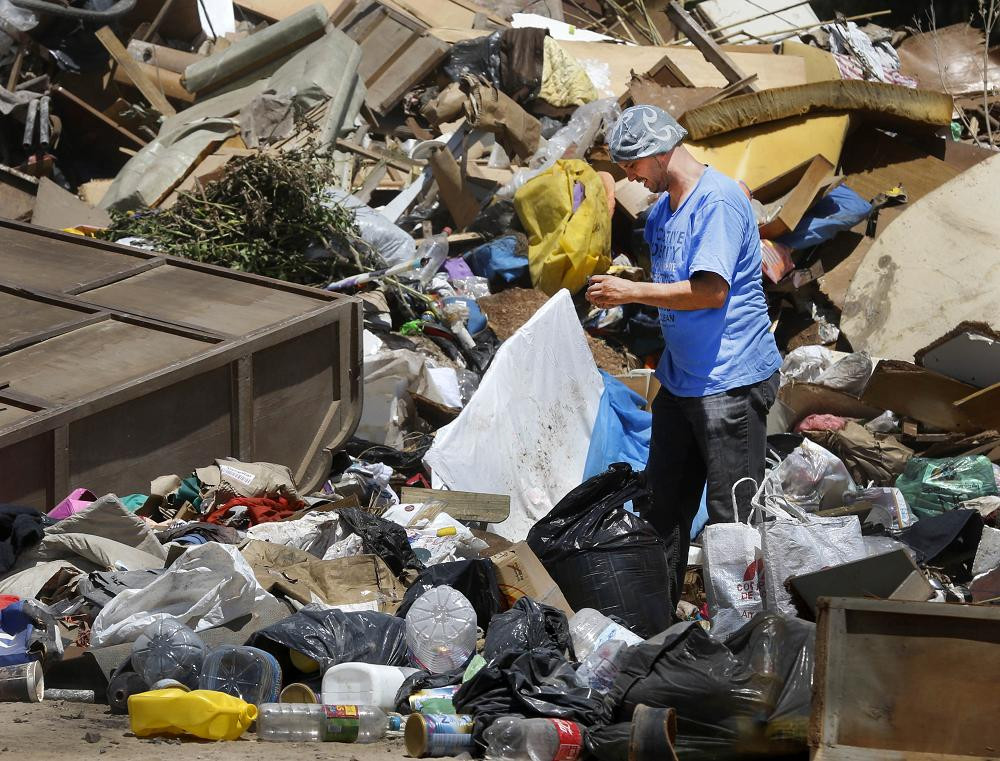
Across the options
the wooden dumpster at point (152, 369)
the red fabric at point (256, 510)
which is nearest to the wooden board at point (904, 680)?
the red fabric at point (256, 510)

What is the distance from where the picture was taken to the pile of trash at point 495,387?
3.08 m

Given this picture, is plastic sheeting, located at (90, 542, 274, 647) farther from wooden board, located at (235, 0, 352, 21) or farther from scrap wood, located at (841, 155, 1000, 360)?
wooden board, located at (235, 0, 352, 21)

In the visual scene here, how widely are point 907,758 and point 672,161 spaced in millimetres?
2050

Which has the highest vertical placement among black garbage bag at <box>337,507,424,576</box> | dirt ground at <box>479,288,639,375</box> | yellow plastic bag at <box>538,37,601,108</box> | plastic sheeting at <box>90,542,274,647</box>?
Answer: yellow plastic bag at <box>538,37,601,108</box>

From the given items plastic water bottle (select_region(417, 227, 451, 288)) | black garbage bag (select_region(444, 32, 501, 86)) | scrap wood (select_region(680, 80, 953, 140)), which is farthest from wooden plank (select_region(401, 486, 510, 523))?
black garbage bag (select_region(444, 32, 501, 86))

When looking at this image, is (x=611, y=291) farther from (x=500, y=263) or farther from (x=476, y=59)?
(x=476, y=59)

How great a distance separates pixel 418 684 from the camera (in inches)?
128

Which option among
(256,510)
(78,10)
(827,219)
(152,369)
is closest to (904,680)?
(256,510)

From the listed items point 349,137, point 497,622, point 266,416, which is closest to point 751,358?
point 497,622

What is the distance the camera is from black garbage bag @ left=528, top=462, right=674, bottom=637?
3918 mm

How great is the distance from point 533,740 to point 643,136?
1.89 metres

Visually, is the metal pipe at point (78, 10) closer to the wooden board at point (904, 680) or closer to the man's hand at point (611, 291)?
the man's hand at point (611, 291)

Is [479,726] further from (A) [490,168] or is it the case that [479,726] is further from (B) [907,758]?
(A) [490,168]

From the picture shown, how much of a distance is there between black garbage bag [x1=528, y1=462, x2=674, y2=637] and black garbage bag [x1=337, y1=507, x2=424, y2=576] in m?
0.43
